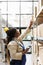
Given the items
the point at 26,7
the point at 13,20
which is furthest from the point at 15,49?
the point at 26,7

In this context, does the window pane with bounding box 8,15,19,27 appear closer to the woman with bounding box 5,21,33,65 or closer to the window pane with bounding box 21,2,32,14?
the window pane with bounding box 21,2,32,14

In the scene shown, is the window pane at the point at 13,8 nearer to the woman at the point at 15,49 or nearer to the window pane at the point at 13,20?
the window pane at the point at 13,20

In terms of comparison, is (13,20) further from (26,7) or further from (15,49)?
(15,49)

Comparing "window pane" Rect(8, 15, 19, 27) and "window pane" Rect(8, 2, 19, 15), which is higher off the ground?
"window pane" Rect(8, 2, 19, 15)

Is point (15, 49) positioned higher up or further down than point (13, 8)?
further down

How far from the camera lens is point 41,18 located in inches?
77.4

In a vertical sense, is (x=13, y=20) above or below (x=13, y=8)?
below

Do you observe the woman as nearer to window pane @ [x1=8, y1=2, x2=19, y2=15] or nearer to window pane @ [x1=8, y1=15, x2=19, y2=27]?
window pane @ [x1=8, y1=15, x2=19, y2=27]

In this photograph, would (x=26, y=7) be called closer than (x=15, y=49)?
No

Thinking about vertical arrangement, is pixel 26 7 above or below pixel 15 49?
above

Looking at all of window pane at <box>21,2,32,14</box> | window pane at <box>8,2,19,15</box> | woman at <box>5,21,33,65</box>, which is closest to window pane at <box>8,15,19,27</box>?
window pane at <box>8,2,19,15</box>

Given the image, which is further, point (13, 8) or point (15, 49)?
point (13, 8)

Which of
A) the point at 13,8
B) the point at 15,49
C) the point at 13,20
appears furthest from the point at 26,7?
the point at 15,49

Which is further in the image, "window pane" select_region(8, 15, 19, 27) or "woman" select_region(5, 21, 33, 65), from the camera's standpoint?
"window pane" select_region(8, 15, 19, 27)
